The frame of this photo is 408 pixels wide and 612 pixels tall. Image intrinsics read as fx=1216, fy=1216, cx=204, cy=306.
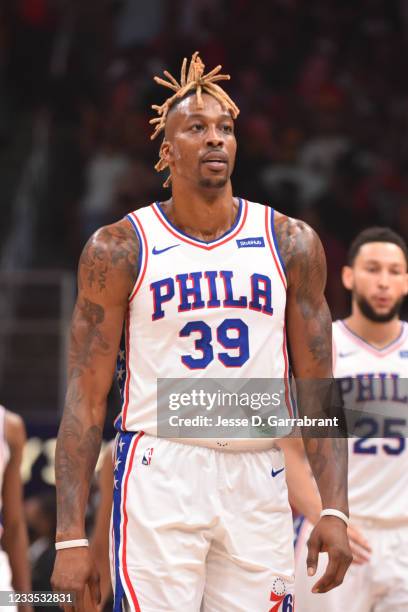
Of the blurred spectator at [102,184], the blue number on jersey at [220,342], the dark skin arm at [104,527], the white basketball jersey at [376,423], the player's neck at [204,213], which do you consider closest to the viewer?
the blue number on jersey at [220,342]

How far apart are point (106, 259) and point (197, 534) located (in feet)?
3.32

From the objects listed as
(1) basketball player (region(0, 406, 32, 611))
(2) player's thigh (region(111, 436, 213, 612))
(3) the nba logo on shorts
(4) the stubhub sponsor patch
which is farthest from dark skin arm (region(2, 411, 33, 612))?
(4) the stubhub sponsor patch

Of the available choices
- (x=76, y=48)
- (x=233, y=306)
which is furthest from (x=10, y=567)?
(x=76, y=48)

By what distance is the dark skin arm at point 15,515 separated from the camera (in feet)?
17.6

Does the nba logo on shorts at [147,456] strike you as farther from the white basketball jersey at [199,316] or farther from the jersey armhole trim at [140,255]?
the jersey armhole trim at [140,255]

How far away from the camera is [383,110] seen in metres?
12.2

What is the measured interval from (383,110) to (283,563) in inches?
340

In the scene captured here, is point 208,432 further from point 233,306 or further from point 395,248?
point 395,248

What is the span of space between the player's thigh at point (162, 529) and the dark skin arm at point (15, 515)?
1296mm

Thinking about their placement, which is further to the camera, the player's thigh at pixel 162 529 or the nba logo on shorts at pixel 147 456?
the nba logo on shorts at pixel 147 456

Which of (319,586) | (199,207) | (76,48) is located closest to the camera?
(319,586)

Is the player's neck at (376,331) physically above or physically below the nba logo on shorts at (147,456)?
above

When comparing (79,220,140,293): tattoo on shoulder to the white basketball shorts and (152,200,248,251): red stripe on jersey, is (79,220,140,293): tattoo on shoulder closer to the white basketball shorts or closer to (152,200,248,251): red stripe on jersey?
(152,200,248,251): red stripe on jersey

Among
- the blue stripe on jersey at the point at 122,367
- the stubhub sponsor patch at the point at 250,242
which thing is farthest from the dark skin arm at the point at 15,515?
the stubhub sponsor patch at the point at 250,242
